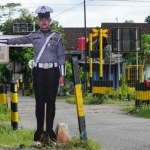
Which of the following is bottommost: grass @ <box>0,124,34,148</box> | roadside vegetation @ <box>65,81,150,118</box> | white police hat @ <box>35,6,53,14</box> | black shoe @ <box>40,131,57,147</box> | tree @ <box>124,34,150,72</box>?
roadside vegetation @ <box>65,81,150,118</box>

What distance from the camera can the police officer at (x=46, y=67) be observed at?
28.9 feet

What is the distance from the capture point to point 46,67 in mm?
8805

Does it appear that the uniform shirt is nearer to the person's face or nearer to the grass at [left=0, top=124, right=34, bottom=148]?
the person's face

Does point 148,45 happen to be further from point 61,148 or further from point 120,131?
point 61,148

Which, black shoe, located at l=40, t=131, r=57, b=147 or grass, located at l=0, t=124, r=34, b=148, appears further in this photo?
grass, located at l=0, t=124, r=34, b=148

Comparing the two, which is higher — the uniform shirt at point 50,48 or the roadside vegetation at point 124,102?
the uniform shirt at point 50,48

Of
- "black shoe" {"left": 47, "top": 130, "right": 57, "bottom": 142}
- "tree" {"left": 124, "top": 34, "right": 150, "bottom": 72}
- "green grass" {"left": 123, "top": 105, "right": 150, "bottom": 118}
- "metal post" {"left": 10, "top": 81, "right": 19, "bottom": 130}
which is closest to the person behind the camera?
"black shoe" {"left": 47, "top": 130, "right": 57, "bottom": 142}

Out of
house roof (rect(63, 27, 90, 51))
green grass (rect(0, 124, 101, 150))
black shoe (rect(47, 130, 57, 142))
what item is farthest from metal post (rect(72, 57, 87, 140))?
house roof (rect(63, 27, 90, 51))

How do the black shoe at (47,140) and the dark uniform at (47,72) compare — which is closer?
the dark uniform at (47,72)

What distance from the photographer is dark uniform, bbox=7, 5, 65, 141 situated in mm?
8812

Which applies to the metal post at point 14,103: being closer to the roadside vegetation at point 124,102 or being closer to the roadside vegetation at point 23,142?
the roadside vegetation at point 23,142

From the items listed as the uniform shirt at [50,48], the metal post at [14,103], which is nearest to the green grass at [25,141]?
the metal post at [14,103]

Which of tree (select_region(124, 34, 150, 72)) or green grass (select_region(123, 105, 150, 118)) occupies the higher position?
tree (select_region(124, 34, 150, 72))

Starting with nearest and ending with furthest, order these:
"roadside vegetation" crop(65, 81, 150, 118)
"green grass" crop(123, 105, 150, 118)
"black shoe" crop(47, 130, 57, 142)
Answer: "black shoe" crop(47, 130, 57, 142) < "green grass" crop(123, 105, 150, 118) < "roadside vegetation" crop(65, 81, 150, 118)
